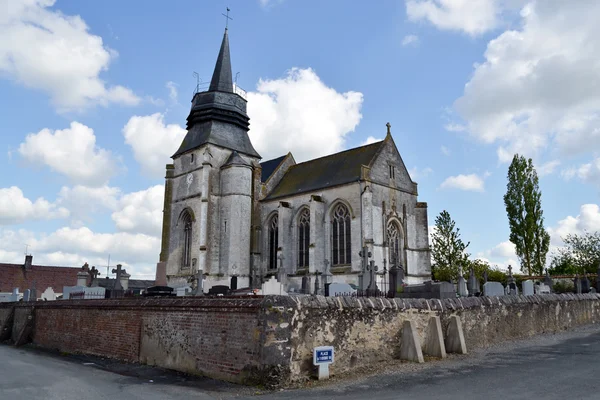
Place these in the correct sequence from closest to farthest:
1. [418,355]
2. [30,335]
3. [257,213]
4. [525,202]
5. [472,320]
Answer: [418,355] < [472,320] < [30,335] < [257,213] < [525,202]

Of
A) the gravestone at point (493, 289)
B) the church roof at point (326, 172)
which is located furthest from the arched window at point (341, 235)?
the gravestone at point (493, 289)

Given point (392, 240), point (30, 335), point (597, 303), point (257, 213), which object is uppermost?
point (257, 213)

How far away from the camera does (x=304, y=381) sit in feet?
26.8

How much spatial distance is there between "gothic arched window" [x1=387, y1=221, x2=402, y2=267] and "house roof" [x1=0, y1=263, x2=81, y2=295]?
3104cm

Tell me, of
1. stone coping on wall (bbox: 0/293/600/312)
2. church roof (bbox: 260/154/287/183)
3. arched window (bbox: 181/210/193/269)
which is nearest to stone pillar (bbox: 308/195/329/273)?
church roof (bbox: 260/154/287/183)

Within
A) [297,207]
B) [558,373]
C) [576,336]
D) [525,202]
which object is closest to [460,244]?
[525,202]

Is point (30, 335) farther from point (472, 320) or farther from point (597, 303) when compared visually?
point (597, 303)

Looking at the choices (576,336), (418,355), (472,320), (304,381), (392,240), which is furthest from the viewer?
(392,240)

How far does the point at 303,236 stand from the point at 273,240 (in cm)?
298

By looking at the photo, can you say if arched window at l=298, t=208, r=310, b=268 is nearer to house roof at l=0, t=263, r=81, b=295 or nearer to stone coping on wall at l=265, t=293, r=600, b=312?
stone coping on wall at l=265, t=293, r=600, b=312

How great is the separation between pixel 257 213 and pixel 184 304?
23729 millimetres

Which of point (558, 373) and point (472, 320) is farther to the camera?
point (472, 320)

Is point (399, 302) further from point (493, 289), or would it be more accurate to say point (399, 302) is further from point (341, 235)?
point (341, 235)

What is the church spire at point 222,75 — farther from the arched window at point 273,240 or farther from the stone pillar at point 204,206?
the arched window at point 273,240
